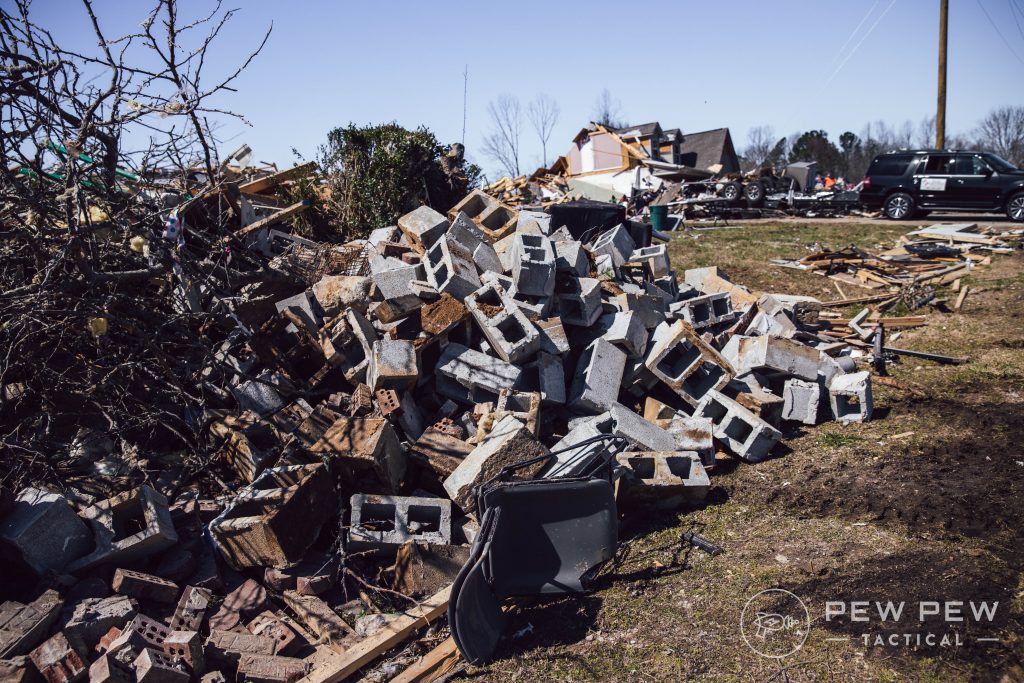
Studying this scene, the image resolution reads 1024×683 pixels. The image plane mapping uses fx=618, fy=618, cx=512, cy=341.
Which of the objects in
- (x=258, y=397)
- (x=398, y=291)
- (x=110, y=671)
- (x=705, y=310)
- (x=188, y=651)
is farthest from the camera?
(x=705, y=310)

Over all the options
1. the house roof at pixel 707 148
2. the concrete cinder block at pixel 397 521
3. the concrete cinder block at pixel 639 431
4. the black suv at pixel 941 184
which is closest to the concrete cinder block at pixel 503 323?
the concrete cinder block at pixel 639 431

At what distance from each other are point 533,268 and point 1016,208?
15718 mm

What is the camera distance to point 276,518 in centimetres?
414

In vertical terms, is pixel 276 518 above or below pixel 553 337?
below

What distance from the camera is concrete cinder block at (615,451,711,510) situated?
15.9 feet

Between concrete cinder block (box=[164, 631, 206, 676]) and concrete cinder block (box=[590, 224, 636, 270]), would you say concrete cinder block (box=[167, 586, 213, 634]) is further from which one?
concrete cinder block (box=[590, 224, 636, 270])

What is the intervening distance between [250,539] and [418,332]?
249cm

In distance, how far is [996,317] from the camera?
351 inches

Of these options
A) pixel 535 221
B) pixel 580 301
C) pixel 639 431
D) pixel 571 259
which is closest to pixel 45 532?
pixel 639 431

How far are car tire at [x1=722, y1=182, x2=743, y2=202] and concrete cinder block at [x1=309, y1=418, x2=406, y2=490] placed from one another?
17615 mm

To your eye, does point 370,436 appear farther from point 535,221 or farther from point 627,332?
point 535,221

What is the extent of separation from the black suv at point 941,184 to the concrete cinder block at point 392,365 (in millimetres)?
16719

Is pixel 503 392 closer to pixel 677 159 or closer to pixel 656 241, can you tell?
pixel 656 241

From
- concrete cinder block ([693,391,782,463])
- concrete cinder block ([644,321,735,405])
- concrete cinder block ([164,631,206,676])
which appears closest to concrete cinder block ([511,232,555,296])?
concrete cinder block ([644,321,735,405])
